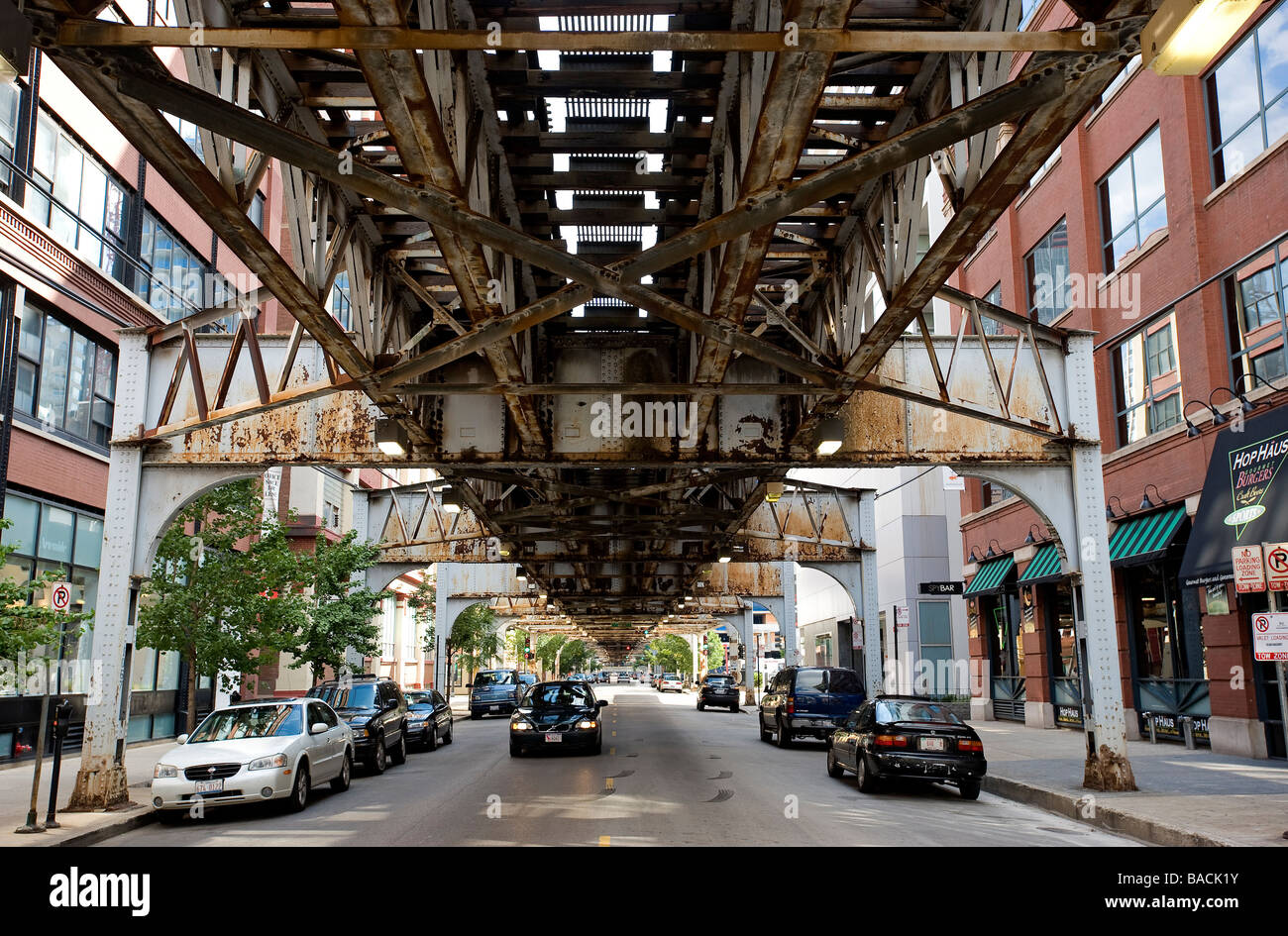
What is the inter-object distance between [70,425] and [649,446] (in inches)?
626

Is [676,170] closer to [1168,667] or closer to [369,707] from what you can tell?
[369,707]

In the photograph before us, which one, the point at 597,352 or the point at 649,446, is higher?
the point at 597,352

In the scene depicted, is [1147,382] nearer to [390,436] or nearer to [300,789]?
[390,436]

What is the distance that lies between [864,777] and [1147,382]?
1329 centimetres

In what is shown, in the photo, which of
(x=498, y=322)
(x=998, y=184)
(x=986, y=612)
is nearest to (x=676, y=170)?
(x=498, y=322)

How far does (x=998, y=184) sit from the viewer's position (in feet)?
26.0

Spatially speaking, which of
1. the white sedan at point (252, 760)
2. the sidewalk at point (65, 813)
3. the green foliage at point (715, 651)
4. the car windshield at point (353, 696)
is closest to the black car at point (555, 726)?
the car windshield at point (353, 696)

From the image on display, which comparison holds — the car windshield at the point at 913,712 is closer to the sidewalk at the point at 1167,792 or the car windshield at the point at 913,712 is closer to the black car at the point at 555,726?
the sidewalk at the point at 1167,792

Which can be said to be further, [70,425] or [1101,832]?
[70,425]

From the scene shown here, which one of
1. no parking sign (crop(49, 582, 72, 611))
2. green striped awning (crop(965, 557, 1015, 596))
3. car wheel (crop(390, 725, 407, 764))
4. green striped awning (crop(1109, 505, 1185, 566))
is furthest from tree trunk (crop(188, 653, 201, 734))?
green striped awning (crop(965, 557, 1015, 596))

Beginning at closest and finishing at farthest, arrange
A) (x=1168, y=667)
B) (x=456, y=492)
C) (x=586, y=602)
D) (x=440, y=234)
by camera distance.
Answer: (x=440, y=234) < (x=456, y=492) < (x=1168, y=667) < (x=586, y=602)

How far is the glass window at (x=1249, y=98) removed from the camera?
62.8 ft

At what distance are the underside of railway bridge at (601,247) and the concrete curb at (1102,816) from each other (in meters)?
0.89

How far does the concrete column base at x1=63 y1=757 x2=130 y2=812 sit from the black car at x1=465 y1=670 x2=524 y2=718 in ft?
98.6
